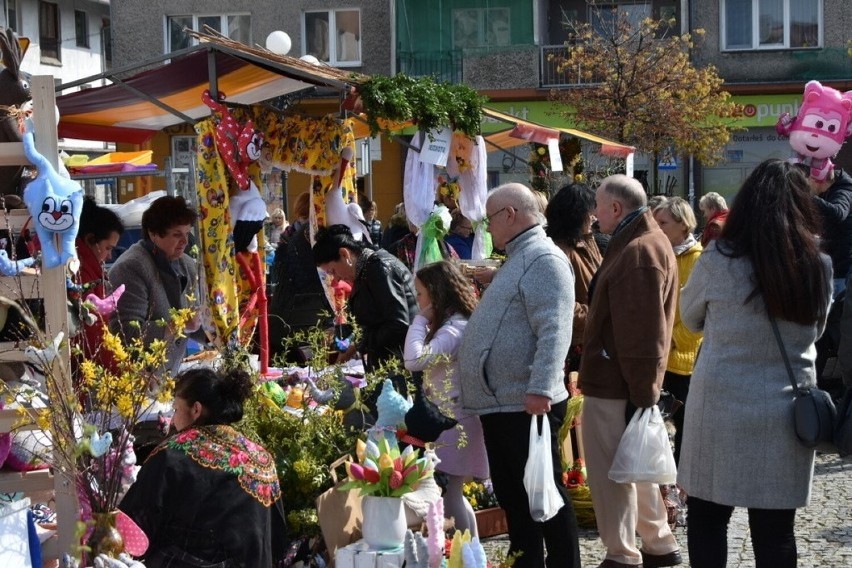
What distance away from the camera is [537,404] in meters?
4.68

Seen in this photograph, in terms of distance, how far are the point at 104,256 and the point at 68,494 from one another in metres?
2.83

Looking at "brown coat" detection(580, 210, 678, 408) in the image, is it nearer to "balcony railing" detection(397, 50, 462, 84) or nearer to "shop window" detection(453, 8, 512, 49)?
"balcony railing" detection(397, 50, 462, 84)

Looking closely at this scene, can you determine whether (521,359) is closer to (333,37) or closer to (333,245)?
(333,245)

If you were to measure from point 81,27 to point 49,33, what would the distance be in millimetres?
2039

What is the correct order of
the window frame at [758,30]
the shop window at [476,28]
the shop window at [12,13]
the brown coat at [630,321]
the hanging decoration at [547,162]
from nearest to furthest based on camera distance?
1. the brown coat at [630,321]
2. the hanging decoration at [547,162]
3. the window frame at [758,30]
4. the shop window at [476,28]
5. the shop window at [12,13]

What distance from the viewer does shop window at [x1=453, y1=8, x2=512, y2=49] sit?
27.4 m

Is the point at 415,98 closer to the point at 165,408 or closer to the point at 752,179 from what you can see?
the point at 165,408

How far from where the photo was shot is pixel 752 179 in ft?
13.6

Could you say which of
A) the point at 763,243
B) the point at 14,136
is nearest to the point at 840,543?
the point at 763,243

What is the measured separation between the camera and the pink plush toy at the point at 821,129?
926cm

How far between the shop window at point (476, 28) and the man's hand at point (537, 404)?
2341 centimetres

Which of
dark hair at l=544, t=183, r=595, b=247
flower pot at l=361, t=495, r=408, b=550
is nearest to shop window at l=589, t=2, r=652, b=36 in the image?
dark hair at l=544, t=183, r=595, b=247

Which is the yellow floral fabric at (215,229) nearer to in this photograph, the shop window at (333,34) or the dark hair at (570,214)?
the dark hair at (570,214)

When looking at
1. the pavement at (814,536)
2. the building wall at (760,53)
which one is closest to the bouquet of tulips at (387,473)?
the pavement at (814,536)
